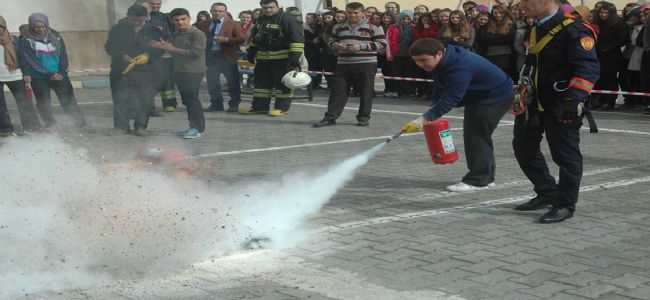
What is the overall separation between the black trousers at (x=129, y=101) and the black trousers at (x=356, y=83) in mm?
2472

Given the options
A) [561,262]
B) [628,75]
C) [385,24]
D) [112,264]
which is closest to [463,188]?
[561,262]

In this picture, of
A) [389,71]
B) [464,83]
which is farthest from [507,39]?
[464,83]

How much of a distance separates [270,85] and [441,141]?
7005 mm

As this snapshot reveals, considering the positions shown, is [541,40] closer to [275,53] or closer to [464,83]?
[464,83]

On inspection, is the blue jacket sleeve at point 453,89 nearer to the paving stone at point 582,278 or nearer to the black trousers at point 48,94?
the paving stone at point 582,278

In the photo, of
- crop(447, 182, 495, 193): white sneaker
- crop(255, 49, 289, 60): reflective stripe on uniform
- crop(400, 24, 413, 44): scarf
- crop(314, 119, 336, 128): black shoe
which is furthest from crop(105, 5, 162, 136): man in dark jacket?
crop(400, 24, 413, 44): scarf

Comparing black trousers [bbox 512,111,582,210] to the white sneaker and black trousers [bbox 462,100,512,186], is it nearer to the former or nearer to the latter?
black trousers [bbox 462,100,512,186]

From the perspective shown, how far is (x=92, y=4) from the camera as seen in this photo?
20.0ft

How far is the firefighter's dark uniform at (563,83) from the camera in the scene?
269 inches

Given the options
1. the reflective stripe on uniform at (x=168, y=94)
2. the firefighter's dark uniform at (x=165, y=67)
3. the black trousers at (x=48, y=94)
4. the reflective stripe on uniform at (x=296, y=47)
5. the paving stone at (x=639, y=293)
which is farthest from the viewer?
the reflective stripe on uniform at (x=168, y=94)

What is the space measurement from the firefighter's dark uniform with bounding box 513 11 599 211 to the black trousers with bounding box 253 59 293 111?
7.57m

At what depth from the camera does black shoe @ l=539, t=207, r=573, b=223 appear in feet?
23.1

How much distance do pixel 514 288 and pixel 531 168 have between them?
2304mm

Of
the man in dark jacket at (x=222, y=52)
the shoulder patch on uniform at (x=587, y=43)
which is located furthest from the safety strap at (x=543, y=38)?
the man in dark jacket at (x=222, y=52)
